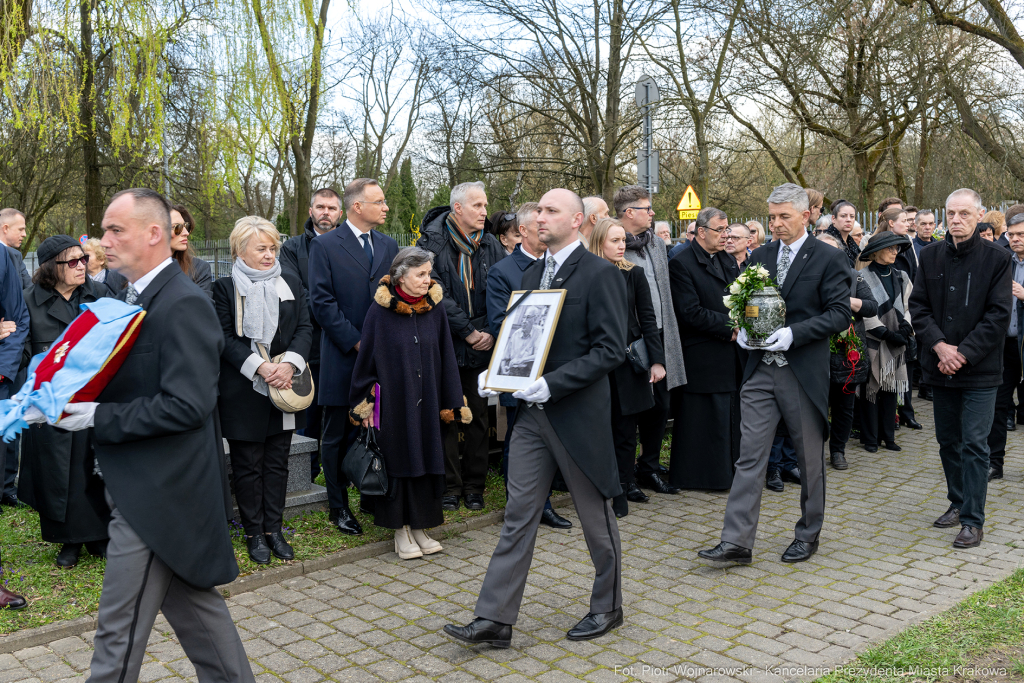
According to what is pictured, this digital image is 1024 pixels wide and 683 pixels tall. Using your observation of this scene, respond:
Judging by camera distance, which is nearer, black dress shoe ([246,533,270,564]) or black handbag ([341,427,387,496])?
black dress shoe ([246,533,270,564])

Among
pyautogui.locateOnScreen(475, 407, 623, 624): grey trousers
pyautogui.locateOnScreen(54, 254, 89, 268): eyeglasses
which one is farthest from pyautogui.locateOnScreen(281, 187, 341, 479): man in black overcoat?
pyautogui.locateOnScreen(475, 407, 623, 624): grey trousers

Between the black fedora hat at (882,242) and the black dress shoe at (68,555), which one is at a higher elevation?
the black fedora hat at (882,242)

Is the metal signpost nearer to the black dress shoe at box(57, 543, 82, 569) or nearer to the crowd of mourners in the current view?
the crowd of mourners

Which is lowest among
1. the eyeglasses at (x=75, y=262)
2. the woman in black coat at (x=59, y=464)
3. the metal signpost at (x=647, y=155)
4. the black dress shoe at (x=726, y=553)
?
the black dress shoe at (x=726, y=553)

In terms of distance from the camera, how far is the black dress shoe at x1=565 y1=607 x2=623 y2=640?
177 inches

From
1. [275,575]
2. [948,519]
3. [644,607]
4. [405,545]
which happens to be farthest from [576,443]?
[948,519]

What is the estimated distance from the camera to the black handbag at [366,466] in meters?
5.68

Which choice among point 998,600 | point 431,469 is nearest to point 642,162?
point 431,469

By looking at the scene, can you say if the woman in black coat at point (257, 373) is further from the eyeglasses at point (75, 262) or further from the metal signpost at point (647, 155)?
the metal signpost at point (647, 155)

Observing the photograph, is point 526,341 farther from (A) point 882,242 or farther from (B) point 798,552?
(A) point 882,242

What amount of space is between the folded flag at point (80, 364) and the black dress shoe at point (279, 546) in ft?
9.05

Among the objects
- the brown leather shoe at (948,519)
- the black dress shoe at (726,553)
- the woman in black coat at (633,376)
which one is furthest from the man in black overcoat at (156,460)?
the brown leather shoe at (948,519)

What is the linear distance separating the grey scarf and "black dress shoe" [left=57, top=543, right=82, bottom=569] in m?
1.73

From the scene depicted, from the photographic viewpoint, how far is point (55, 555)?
575 centimetres
